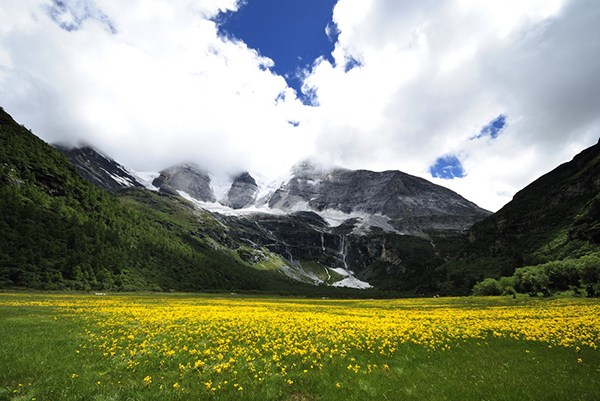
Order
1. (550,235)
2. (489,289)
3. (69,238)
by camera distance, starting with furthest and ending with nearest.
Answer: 1. (550,235)
2. (69,238)
3. (489,289)

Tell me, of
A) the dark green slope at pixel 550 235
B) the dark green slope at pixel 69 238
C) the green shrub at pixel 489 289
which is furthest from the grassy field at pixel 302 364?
the dark green slope at pixel 550 235

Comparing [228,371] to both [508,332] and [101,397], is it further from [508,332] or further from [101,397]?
[508,332]

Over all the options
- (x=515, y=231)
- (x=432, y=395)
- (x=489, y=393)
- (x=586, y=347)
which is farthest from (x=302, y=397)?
(x=515, y=231)

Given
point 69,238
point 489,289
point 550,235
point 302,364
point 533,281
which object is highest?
point 550,235

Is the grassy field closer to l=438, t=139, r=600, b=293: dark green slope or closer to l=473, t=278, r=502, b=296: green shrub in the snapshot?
l=473, t=278, r=502, b=296: green shrub

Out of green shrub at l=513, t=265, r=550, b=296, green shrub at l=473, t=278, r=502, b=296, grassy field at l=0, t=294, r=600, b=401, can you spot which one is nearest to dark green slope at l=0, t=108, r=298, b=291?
grassy field at l=0, t=294, r=600, b=401

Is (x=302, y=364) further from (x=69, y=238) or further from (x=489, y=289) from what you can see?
(x=69, y=238)

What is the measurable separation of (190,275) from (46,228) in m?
77.1

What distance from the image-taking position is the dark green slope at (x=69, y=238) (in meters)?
80.9

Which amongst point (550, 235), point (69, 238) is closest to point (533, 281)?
point (550, 235)

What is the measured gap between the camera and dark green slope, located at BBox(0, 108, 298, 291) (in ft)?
265

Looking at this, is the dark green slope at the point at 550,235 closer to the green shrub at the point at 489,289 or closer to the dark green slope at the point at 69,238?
the green shrub at the point at 489,289

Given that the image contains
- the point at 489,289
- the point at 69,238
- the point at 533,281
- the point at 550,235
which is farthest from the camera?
the point at 550,235

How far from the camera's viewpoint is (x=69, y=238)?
100500mm
